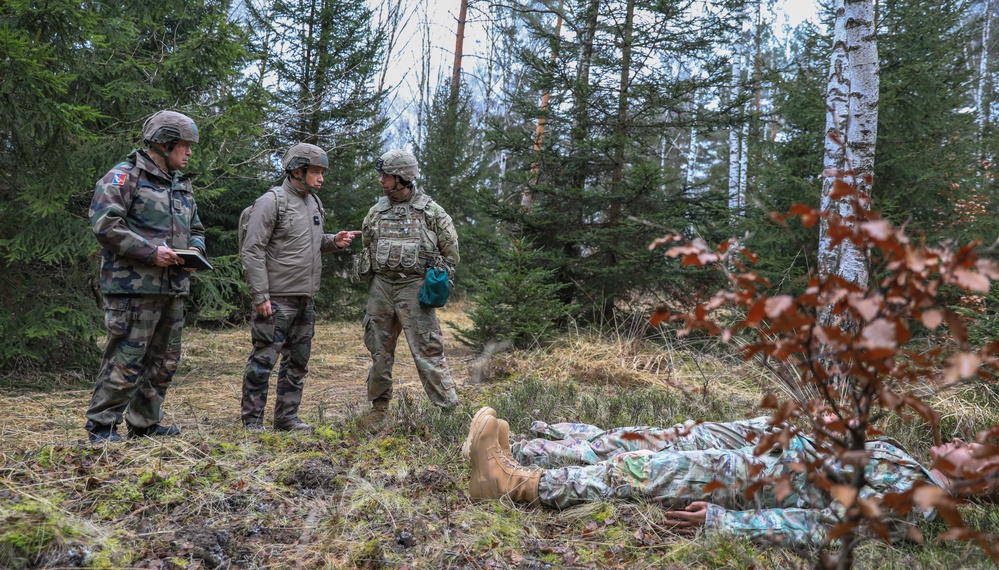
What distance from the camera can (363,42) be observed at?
471 inches

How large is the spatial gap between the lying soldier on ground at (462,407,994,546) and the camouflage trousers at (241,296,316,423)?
215cm

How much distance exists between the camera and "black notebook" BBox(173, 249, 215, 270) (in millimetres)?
4207

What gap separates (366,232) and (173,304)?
5.50 feet

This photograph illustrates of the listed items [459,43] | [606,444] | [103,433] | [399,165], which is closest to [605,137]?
[399,165]

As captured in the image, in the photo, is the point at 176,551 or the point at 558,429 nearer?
the point at 176,551

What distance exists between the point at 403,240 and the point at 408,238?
0.05 m

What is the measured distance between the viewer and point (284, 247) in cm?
489

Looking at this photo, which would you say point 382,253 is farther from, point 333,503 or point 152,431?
point 333,503

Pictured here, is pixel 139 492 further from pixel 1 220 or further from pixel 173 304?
pixel 1 220

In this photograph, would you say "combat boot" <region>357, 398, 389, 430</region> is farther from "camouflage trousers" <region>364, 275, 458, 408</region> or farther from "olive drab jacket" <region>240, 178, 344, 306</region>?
"olive drab jacket" <region>240, 178, 344, 306</region>

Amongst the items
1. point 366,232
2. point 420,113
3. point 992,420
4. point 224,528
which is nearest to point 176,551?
point 224,528

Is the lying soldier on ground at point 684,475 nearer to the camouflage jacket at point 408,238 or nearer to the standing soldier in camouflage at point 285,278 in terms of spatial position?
the camouflage jacket at point 408,238

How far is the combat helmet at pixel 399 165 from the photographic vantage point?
17.0 ft

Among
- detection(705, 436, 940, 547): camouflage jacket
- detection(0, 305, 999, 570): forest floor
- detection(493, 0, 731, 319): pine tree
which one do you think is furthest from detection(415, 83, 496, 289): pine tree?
detection(705, 436, 940, 547): camouflage jacket
